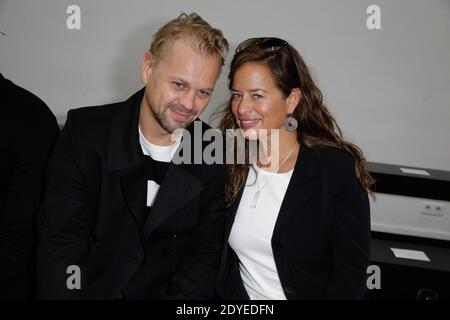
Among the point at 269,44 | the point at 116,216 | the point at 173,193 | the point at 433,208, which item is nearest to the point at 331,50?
the point at 433,208

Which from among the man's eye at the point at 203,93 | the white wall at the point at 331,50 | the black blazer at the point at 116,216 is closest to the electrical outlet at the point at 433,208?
the white wall at the point at 331,50

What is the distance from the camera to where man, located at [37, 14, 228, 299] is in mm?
1188

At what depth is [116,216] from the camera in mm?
1245

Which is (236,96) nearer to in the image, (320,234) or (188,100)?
(188,100)

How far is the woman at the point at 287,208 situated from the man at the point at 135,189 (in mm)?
132

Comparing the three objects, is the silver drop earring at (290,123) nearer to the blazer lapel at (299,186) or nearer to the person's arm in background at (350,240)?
the blazer lapel at (299,186)

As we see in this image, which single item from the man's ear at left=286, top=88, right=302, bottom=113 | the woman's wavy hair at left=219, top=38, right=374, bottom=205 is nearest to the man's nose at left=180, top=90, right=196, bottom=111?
the woman's wavy hair at left=219, top=38, right=374, bottom=205

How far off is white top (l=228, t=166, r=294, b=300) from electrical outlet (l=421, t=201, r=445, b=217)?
1126mm

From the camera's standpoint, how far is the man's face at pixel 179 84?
1196 millimetres

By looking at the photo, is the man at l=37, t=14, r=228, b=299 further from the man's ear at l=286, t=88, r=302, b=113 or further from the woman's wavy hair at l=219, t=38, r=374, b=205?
the man's ear at l=286, t=88, r=302, b=113

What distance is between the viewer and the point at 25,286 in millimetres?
1305

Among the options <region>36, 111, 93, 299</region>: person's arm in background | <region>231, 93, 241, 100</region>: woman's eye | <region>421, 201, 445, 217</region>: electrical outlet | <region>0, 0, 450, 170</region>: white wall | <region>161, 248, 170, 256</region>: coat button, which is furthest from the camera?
<region>0, 0, 450, 170</region>: white wall

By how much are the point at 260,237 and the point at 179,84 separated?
52 centimetres
